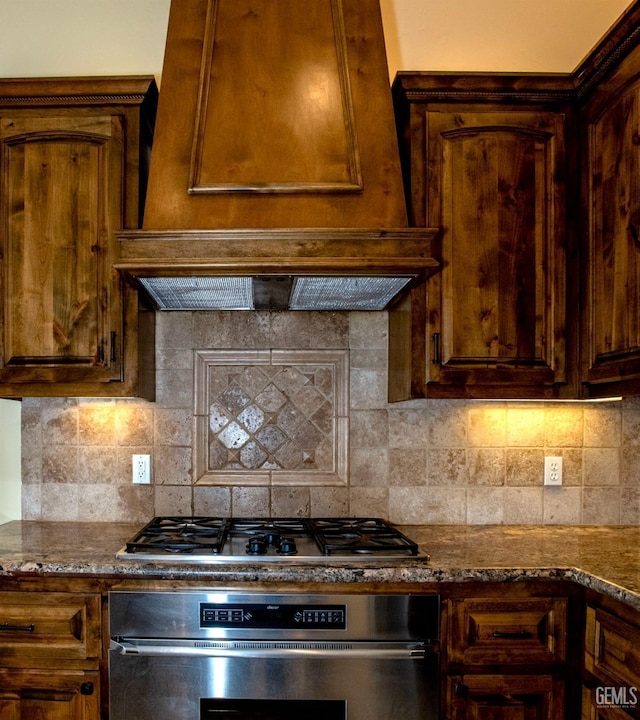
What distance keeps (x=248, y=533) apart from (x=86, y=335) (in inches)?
34.5

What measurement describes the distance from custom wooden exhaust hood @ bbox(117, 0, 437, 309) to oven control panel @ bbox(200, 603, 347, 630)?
3.16 ft

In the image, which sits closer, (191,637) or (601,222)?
(191,637)

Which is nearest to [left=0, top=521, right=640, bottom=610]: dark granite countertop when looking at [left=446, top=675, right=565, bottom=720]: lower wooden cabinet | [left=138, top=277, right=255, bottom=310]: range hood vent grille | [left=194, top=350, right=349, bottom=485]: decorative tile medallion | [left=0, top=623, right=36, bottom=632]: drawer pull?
[left=0, top=623, right=36, bottom=632]: drawer pull

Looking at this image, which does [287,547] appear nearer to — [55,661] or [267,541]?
[267,541]

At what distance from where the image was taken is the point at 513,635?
5.58 ft

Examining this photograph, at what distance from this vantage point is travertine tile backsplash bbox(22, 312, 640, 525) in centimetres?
231

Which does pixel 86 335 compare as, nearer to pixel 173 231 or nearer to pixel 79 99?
pixel 173 231

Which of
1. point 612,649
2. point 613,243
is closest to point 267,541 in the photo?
point 612,649

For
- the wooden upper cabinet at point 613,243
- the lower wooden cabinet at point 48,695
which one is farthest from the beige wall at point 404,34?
the lower wooden cabinet at point 48,695

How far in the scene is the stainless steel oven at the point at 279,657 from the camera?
1.68 metres

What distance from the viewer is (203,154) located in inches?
72.2

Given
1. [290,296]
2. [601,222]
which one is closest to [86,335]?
[290,296]

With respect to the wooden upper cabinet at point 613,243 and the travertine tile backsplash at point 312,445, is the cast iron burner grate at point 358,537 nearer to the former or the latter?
the travertine tile backsplash at point 312,445

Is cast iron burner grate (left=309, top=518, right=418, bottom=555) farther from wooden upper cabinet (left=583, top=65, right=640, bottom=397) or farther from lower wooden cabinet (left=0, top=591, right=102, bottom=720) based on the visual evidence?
wooden upper cabinet (left=583, top=65, right=640, bottom=397)
